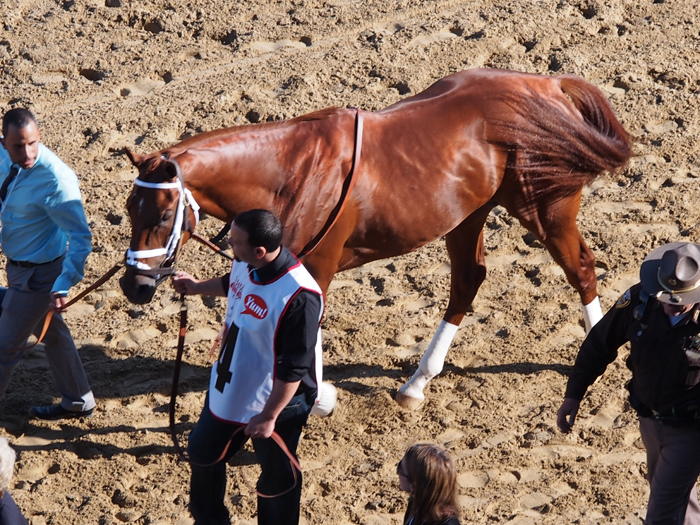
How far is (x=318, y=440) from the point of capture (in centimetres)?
473

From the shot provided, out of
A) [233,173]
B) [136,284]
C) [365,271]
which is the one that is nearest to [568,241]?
[365,271]

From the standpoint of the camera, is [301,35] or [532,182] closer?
[532,182]

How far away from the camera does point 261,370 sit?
3416 mm

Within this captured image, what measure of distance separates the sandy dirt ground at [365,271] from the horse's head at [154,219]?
48.2 inches

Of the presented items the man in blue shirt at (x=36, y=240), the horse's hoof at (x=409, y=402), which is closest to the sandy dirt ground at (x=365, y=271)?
the horse's hoof at (x=409, y=402)

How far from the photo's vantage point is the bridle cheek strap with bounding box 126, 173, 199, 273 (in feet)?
12.4

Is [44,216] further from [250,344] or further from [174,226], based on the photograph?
[250,344]

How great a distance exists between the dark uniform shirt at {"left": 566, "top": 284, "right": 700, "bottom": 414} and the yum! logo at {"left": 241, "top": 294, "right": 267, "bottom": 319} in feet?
4.61

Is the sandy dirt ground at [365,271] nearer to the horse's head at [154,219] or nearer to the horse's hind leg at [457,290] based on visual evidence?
the horse's hind leg at [457,290]

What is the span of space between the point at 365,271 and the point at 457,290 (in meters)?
1.01

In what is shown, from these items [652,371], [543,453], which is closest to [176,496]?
[543,453]

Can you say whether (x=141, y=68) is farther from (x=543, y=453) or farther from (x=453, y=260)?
(x=543, y=453)

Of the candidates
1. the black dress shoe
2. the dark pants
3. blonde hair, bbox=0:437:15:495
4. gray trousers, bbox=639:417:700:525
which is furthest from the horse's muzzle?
gray trousers, bbox=639:417:700:525

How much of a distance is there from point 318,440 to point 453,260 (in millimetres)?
1415
